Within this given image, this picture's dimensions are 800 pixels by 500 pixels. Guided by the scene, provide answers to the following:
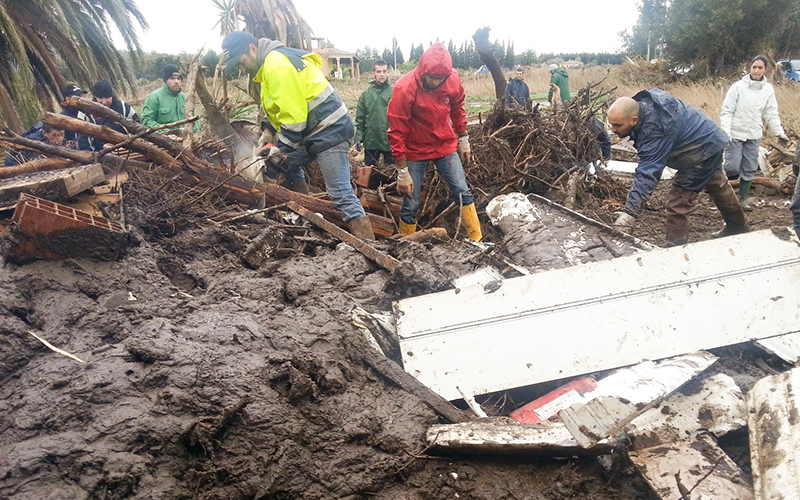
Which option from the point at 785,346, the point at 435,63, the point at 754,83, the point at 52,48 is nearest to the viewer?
the point at 785,346

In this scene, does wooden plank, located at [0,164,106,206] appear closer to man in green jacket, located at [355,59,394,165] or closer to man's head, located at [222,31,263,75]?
man's head, located at [222,31,263,75]

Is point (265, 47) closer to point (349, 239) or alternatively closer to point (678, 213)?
point (349, 239)

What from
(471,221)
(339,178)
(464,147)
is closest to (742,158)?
(464,147)

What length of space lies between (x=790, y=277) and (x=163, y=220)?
4.27 m

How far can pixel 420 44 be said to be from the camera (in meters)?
52.0

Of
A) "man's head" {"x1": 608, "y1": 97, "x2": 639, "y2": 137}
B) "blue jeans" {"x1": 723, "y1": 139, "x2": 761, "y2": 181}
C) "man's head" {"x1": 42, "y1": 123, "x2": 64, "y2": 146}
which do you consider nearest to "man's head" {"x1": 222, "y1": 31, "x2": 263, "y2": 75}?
"man's head" {"x1": 42, "y1": 123, "x2": 64, "y2": 146}

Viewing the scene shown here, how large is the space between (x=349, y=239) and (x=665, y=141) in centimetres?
260

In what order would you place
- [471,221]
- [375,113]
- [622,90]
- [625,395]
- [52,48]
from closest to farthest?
[625,395], [471,221], [375,113], [52,48], [622,90]

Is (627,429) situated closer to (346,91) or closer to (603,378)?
(603,378)

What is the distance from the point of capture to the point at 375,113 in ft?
18.7

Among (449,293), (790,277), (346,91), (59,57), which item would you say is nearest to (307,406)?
(449,293)

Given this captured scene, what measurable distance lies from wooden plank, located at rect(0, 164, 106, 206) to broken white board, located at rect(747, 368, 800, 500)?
13.4ft

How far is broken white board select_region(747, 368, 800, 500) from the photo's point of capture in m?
1.67

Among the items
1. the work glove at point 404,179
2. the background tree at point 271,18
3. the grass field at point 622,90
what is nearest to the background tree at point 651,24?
the grass field at point 622,90
